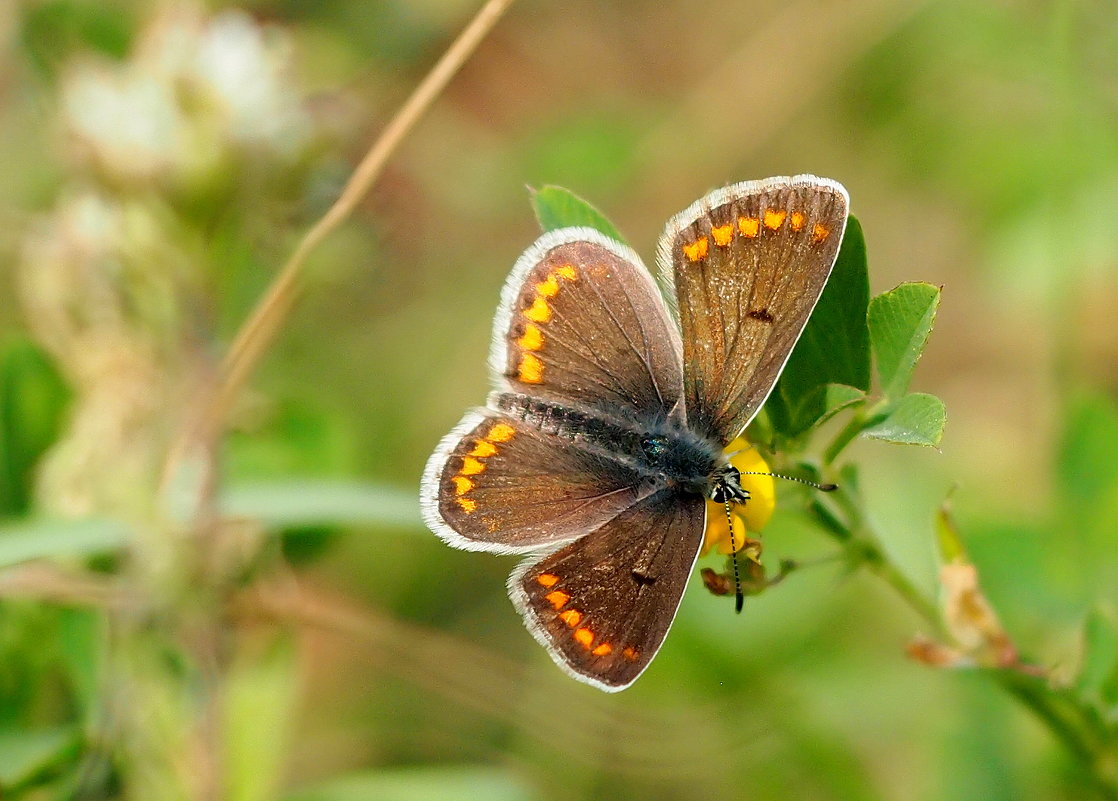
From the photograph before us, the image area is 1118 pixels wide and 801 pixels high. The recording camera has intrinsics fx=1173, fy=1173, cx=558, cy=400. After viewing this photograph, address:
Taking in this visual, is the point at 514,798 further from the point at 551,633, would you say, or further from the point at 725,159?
the point at 725,159

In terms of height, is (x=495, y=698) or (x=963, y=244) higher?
(x=963, y=244)

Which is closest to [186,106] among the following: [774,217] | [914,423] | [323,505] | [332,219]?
[332,219]

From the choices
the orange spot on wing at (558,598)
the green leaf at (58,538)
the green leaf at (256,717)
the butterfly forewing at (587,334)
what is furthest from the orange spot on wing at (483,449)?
the green leaf at (256,717)

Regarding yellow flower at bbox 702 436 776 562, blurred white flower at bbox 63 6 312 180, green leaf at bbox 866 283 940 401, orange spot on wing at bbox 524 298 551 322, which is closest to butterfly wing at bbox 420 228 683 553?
→ orange spot on wing at bbox 524 298 551 322

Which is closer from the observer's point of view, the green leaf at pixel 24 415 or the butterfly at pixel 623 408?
the butterfly at pixel 623 408

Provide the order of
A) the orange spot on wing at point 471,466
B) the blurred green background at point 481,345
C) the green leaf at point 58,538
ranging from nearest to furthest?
the orange spot on wing at point 471,466, the green leaf at point 58,538, the blurred green background at point 481,345

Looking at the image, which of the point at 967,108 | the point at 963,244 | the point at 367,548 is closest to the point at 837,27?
the point at 967,108

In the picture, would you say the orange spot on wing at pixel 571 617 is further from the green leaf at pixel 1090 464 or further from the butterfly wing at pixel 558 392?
the green leaf at pixel 1090 464
